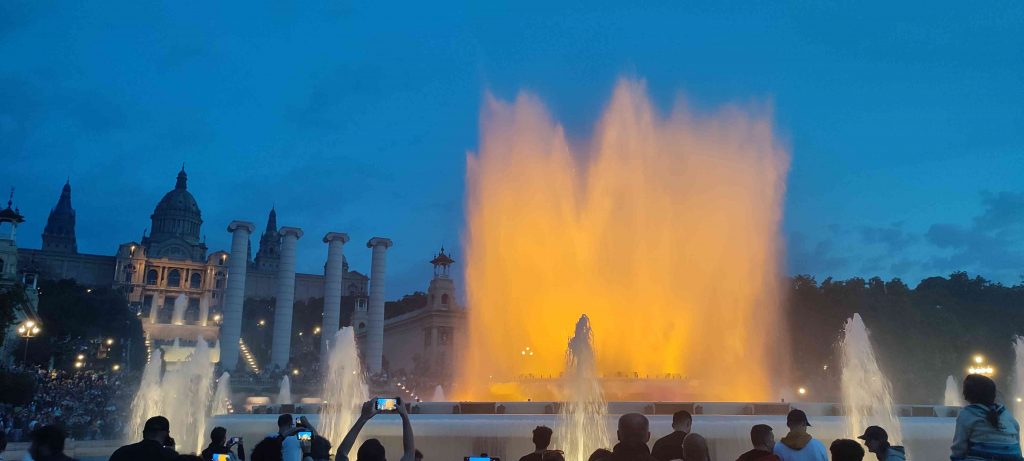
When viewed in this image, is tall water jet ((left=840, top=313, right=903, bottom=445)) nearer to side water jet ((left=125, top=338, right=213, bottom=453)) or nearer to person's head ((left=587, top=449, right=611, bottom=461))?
person's head ((left=587, top=449, right=611, bottom=461))

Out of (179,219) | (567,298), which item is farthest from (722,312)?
(179,219)

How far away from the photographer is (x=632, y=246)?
109 ft

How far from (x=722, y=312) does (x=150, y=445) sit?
100 feet

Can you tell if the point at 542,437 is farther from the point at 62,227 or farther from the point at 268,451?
the point at 62,227

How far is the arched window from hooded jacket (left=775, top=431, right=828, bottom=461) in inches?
4225

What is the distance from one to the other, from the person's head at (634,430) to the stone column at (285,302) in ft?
175

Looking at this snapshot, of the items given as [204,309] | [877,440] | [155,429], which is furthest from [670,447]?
[204,309]

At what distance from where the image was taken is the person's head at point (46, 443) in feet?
15.5

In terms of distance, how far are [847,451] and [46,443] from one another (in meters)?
5.11

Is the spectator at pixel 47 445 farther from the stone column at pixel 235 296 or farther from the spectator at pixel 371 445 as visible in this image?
the stone column at pixel 235 296

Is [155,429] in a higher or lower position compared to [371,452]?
higher

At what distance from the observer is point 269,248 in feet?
450

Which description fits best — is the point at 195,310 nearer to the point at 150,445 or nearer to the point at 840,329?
the point at 840,329

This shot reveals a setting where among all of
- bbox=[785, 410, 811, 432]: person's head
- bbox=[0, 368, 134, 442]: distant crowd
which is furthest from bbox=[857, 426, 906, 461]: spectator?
bbox=[0, 368, 134, 442]: distant crowd
